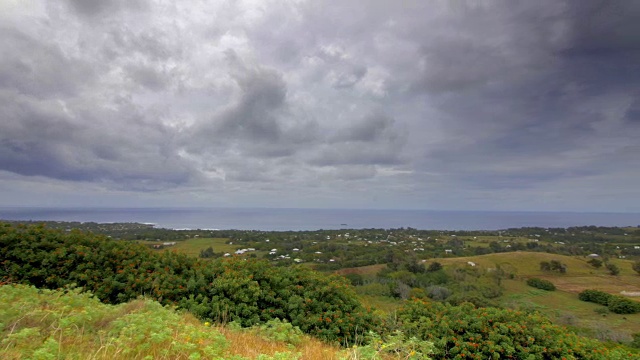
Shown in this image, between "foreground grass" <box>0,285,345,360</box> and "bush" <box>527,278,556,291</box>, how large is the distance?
5105cm

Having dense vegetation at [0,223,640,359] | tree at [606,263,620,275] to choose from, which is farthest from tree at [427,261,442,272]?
dense vegetation at [0,223,640,359]

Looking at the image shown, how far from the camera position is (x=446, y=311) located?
27.2 ft

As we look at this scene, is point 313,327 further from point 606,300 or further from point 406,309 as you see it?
point 606,300

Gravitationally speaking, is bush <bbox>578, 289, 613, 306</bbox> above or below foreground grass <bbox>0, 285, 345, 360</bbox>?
below

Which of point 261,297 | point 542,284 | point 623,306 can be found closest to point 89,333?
point 261,297

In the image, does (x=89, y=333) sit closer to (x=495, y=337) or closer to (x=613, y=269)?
(x=495, y=337)

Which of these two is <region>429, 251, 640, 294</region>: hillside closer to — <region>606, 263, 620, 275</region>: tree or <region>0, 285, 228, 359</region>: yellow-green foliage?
<region>606, 263, 620, 275</region>: tree

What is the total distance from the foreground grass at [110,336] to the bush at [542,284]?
51.0m

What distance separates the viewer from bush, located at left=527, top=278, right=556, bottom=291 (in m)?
42.8

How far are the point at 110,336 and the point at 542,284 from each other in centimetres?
5450

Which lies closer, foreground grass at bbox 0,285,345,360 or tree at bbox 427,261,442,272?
foreground grass at bbox 0,285,345,360

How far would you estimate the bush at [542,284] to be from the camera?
141ft

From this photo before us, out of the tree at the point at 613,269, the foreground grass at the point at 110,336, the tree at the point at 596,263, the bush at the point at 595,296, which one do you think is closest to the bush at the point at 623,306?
the bush at the point at 595,296

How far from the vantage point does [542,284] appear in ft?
142
